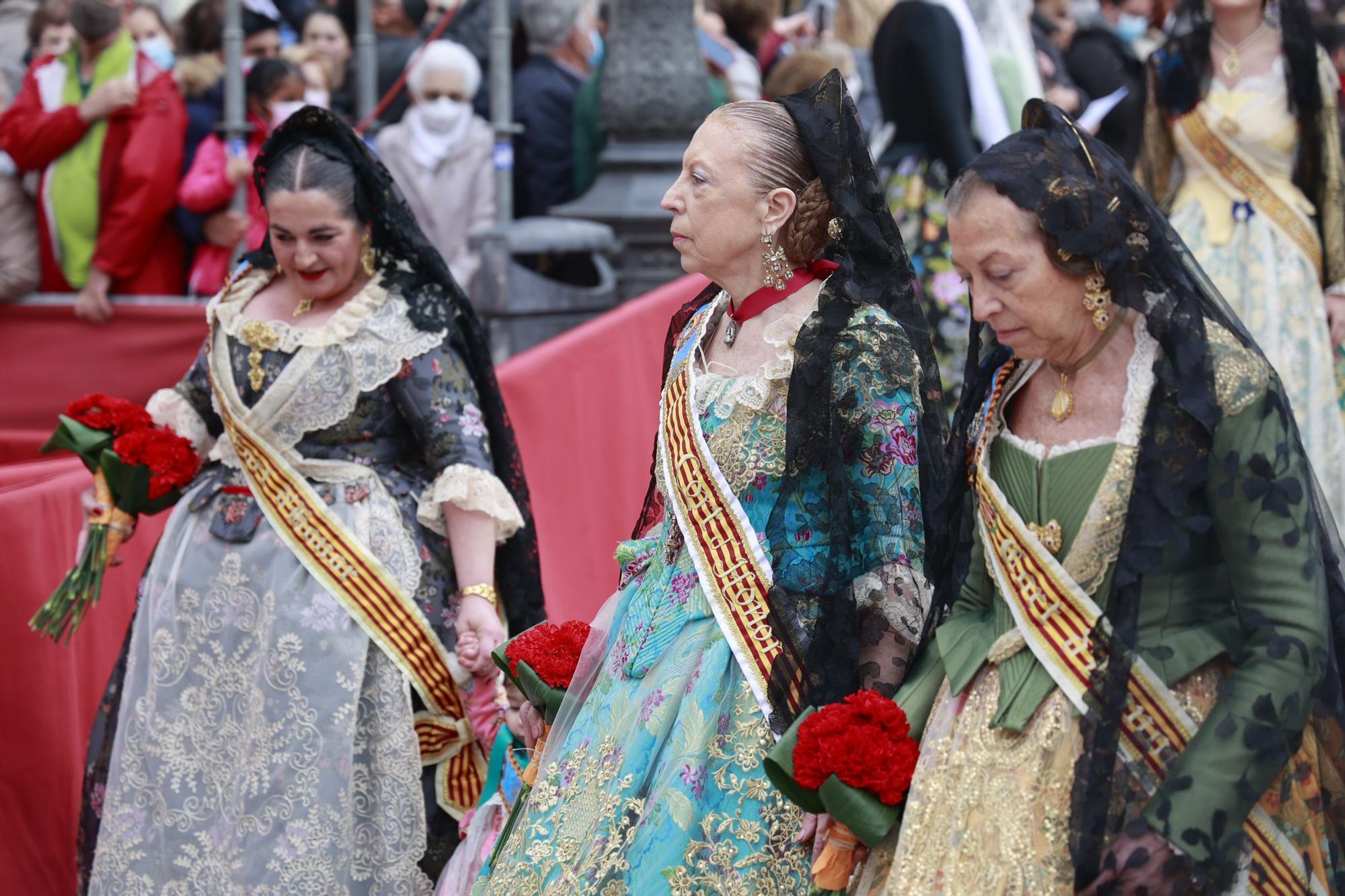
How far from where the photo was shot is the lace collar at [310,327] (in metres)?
3.88

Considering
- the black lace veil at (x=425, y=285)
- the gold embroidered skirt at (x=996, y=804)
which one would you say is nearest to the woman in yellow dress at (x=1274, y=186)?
the black lace veil at (x=425, y=285)

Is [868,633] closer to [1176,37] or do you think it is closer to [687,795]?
[687,795]

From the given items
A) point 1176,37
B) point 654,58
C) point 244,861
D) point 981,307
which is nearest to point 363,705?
point 244,861

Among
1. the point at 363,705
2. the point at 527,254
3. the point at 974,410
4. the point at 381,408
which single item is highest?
the point at 974,410

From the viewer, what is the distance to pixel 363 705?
3.86 meters

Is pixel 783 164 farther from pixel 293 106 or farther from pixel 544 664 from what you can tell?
pixel 293 106

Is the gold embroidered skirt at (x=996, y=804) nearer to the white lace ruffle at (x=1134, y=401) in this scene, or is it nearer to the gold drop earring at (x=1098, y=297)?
the white lace ruffle at (x=1134, y=401)

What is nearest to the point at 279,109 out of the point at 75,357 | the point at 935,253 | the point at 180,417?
the point at 75,357

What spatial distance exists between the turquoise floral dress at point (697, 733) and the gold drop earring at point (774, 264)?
0.08 m

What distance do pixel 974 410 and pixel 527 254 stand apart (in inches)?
207

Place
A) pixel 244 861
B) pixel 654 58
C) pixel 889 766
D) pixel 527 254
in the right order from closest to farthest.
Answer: pixel 889 766, pixel 244 861, pixel 527 254, pixel 654 58

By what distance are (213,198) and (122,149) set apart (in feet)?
1.52

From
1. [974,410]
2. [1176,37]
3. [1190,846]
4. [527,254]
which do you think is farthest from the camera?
[527,254]

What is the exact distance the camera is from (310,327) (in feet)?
12.9
